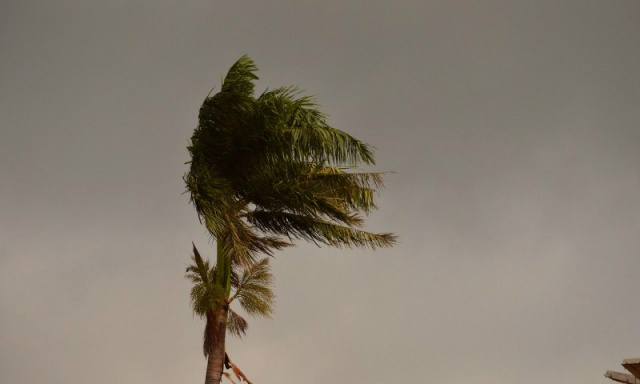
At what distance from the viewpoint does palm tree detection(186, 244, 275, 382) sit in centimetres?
1209

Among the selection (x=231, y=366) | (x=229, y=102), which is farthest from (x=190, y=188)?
(x=231, y=366)

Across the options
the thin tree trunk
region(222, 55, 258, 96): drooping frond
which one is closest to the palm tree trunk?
the thin tree trunk

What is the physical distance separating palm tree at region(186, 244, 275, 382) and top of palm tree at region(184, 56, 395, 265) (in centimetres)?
80

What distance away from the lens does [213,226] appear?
36.7 ft

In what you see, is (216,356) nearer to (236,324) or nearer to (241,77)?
(236,324)

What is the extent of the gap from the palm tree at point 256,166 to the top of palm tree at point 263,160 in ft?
0.07

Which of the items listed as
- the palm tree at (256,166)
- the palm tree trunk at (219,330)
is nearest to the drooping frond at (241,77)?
the palm tree at (256,166)

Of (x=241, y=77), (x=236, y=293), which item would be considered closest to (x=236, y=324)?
(x=236, y=293)

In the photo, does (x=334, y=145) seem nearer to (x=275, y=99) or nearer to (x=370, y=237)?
(x=275, y=99)

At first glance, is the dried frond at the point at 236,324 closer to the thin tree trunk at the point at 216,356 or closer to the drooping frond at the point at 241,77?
the thin tree trunk at the point at 216,356

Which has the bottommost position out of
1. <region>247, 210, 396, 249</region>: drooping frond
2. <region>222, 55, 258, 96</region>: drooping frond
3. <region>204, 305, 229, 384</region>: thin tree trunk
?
<region>204, 305, 229, 384</region>: thin tree trunk

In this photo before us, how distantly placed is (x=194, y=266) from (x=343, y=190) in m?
3.65

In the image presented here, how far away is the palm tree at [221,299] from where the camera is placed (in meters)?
12.1

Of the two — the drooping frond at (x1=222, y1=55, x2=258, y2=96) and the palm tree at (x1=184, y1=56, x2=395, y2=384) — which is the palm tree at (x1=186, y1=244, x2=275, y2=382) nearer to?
the palm tree at (x1=184, y1=56, x2=395, y2=384)
